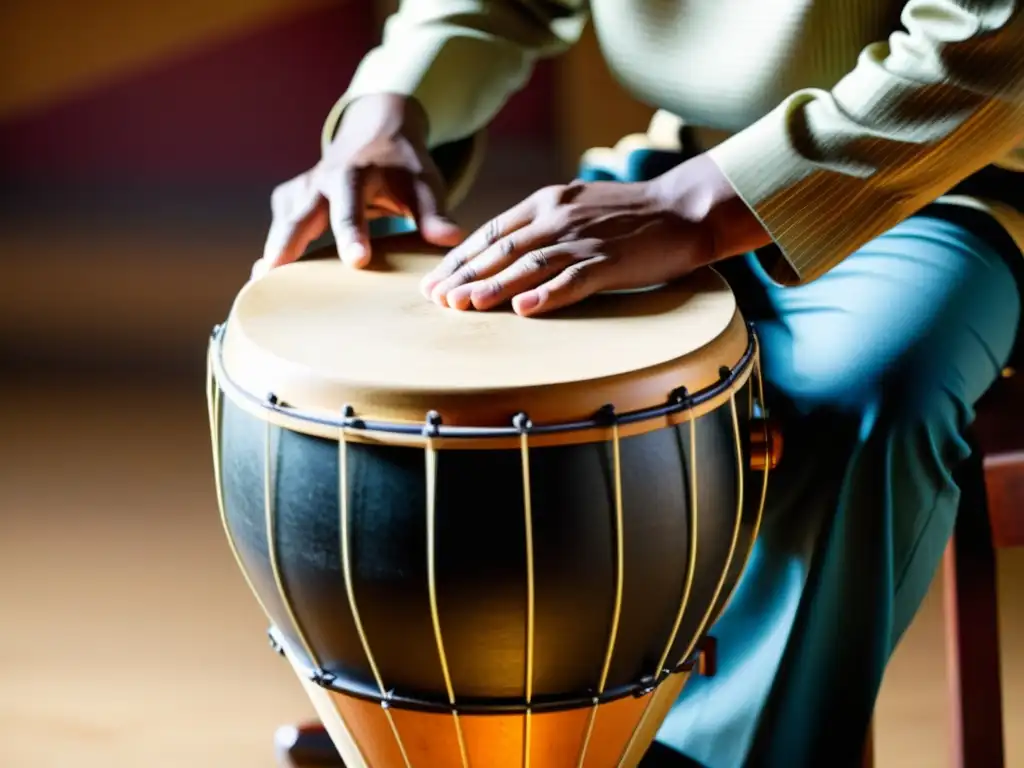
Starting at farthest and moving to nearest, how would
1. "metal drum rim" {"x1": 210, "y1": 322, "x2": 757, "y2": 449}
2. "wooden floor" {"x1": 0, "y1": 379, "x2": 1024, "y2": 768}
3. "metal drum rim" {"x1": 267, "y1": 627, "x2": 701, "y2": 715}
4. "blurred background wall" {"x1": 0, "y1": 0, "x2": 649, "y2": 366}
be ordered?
1. "blurred background wall" {"x1": 0, "y1": 0, "x2": 649, "y2": 366}
2. "wooden floor" {"x1": 0, "y1": 379, "x2": 1024, "y2": 768}
3. "metal drum rim" {"x1": 267, "y1": 627, "x2": 701, "y2": 715}
4. "metal drum rim" {"x1": 210, "y1": 322, "x2": 757, "y2": 449}

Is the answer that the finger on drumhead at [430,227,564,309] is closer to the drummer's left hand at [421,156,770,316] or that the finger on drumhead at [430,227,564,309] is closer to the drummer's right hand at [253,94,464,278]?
the drummer's left hand at [421,156,770,316]

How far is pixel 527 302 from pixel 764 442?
190 millimetres

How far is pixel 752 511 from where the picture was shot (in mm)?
1004

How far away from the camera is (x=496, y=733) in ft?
3.11

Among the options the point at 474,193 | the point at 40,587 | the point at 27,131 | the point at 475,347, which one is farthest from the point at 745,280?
the point at 27,131

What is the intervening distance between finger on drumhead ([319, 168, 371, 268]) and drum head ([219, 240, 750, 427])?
46 millimetres

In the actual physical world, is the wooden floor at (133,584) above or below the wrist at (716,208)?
below

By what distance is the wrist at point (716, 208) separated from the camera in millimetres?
1020

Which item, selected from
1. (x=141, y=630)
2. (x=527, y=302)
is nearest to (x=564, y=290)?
(x=527, y=302)

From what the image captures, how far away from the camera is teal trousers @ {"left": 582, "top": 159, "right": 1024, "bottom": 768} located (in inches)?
40.4

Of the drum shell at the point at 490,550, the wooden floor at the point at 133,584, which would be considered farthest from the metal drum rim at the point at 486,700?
the wooden floor at the point at 133,584

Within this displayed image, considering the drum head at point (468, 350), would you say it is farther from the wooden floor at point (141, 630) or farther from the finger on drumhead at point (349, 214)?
the wooden floor at point (141, 630)

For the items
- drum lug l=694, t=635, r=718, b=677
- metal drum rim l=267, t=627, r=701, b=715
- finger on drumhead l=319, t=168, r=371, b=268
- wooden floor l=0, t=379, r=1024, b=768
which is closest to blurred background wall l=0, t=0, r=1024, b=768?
wooden floor l=0, t=379, r=1024, b=768

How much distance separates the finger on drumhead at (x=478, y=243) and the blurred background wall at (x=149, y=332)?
0.62m
